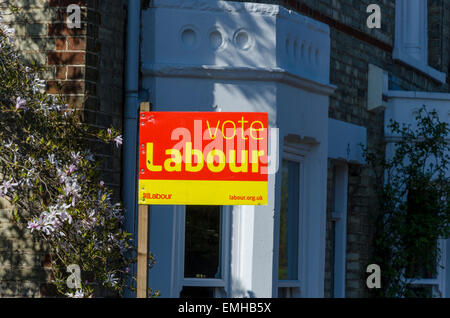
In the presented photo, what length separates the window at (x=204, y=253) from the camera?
7.94 metres

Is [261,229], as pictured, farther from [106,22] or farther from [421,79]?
[421,79]

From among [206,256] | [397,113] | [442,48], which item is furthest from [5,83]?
[442,48]

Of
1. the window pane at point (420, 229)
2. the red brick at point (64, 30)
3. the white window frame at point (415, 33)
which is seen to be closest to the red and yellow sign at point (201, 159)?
the red brick at point (64, 30)

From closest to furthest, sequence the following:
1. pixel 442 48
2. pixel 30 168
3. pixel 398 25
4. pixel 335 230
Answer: pixel 30 168
pixel 335 230
pixel 398 25
pixel 442 48

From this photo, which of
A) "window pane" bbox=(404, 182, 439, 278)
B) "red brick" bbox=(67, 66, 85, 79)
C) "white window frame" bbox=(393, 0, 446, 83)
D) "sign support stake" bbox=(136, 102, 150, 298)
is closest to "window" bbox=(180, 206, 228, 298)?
"red brick" bbox=(67, 66, 85, 79)

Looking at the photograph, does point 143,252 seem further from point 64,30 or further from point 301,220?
point 301,220

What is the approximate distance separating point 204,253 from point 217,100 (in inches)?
50.0

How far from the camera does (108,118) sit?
24.3 feet

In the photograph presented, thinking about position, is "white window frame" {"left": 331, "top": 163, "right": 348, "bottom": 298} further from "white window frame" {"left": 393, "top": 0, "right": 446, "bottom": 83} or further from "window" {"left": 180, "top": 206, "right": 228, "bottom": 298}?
"window" {"left": 180, "top": 206, "right": 228, "bottom": 298}

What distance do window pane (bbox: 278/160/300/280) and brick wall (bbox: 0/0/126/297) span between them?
6.12 ft

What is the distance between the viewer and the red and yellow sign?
5.42 metres

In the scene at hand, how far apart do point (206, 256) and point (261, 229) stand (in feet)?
1.67

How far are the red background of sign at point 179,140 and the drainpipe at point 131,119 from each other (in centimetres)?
211

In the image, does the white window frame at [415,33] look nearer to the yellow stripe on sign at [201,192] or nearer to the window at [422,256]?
the window at [422,256]
